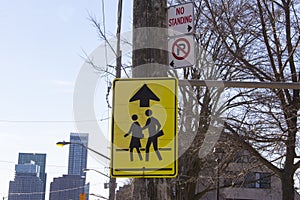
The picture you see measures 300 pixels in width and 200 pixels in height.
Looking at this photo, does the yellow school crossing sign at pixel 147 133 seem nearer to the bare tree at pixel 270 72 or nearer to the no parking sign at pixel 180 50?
the no parking sign at pixel 180 50

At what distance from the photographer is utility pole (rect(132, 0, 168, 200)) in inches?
211

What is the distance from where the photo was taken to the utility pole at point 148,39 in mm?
5355

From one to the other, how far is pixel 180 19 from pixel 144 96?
1.39 meters

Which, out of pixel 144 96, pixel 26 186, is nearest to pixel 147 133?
pixel 144 96

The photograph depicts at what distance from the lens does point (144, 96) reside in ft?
15.8

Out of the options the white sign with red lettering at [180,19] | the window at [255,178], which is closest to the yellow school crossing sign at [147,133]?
the white sign with red lettering at [180,19]

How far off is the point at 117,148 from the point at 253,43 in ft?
43.2

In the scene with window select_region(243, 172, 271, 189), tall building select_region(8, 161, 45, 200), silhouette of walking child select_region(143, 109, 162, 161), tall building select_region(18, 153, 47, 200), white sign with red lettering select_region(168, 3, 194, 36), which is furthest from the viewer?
tall building select_region(18, 153, 47, 200)

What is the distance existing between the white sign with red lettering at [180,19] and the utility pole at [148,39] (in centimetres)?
25

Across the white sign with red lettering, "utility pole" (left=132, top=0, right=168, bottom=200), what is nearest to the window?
the white sign with red lettering

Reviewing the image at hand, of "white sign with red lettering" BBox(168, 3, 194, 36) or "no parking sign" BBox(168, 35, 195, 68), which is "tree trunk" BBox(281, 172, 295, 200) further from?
"white sign with red lettering" BBox(168, 3, 194, 36)

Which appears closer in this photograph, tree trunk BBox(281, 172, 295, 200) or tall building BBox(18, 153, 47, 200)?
tree trunk BBox(281, 172, 295, 200)

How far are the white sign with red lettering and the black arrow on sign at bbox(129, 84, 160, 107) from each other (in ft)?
3.82

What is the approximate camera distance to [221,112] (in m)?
19.6
